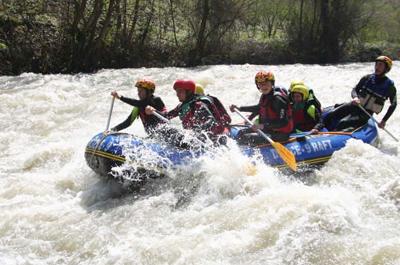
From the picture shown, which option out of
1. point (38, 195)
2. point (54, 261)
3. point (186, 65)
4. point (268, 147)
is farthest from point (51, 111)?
point (186, 65)

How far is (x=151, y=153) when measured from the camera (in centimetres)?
603

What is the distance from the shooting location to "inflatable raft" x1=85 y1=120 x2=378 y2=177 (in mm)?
5980

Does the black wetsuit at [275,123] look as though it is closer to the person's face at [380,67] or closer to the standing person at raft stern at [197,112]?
the standing person at raft stern at [197,112]

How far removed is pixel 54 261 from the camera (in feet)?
15.0

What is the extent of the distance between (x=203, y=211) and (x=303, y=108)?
2.61 meters

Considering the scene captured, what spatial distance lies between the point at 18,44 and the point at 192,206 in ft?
36.4

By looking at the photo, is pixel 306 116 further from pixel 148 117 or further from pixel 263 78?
pixel 148 117

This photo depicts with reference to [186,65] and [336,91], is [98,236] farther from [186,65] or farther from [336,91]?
[186,65]

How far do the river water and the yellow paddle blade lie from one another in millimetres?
204

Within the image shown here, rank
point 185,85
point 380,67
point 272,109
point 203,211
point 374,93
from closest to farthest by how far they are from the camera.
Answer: point 203,211
point 185,85
point 272,109
point 380,67
point 374,93

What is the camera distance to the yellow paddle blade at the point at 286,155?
6.10m

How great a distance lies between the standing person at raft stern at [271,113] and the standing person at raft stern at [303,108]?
44 centimetres

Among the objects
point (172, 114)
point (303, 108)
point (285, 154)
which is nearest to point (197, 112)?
point (172, 114)

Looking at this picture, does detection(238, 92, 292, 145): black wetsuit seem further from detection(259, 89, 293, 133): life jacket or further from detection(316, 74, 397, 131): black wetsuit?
detection(316, 74, 397, 131): black wetsuit
